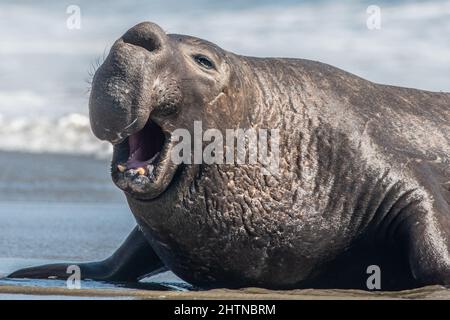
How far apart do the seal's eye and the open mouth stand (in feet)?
1.82

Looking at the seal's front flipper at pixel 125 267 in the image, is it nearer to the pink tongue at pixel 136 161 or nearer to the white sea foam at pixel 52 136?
the pink tongue at pixel 136 161

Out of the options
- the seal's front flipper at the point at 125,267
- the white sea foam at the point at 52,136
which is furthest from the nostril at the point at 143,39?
the white sea foam at the point at 52,136

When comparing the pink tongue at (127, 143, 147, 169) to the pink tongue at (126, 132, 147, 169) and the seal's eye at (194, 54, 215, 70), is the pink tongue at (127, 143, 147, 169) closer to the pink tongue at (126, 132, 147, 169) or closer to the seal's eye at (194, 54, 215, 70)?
the pink tongue at (126, 132, 147, 169)

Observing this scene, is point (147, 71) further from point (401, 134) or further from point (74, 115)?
point (74, 115)

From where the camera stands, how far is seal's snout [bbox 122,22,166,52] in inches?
324

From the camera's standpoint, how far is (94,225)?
16578 mm

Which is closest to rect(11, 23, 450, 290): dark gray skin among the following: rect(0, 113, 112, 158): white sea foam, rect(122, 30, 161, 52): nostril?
rect(122, 30, 161, 52): nostril

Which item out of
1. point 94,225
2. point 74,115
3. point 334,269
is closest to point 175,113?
point 334,269

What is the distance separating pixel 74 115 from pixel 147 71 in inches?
1390

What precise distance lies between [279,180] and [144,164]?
1.07 meters

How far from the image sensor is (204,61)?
28.9 ft

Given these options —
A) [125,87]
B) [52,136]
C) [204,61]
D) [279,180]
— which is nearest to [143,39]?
[125,87]
